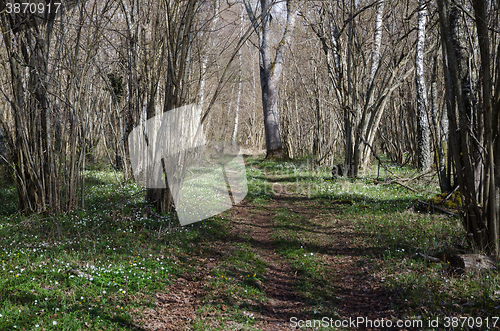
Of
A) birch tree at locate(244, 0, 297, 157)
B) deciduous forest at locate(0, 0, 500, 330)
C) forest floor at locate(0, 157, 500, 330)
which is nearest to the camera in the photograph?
forest floor at locate(0, 157, 500, 330)

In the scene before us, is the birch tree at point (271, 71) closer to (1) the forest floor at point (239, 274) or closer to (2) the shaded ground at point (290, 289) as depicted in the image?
(1) the forest floor at point (239, 274)

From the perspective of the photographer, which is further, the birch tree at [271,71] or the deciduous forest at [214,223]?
the birch tree at [271,71]

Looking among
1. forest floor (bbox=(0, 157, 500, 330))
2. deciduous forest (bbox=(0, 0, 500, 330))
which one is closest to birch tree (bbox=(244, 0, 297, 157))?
deciduous forest (bbox=(0, 0, 500, 330))

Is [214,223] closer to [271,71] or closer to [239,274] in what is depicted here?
[239,274]

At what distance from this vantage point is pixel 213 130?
34031mm

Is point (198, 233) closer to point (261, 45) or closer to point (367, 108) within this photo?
point (367, 108)

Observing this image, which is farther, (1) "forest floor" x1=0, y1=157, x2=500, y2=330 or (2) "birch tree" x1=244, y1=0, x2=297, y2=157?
(2) "birch tree" x1=244, y1=0, x2=297, y2=157

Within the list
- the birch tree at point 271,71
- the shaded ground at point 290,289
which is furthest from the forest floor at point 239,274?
the birch tree at point 271,71

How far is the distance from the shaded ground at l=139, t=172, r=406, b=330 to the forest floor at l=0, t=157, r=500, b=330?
20mm

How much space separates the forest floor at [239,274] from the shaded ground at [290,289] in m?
0.02

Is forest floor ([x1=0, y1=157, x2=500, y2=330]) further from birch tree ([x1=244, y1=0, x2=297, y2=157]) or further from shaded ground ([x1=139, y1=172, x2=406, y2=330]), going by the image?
birch tree ([x1=244, y1=0, x2=297, y2=157])

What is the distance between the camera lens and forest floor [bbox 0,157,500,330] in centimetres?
376

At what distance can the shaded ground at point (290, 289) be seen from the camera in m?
3.98

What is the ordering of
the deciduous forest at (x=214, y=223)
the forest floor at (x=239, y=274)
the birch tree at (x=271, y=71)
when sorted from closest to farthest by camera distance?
the forest floor at (x=239, y=274) → the deciduous forest at (x=214, y=223) → the birch tree at (x=271, y=71)
